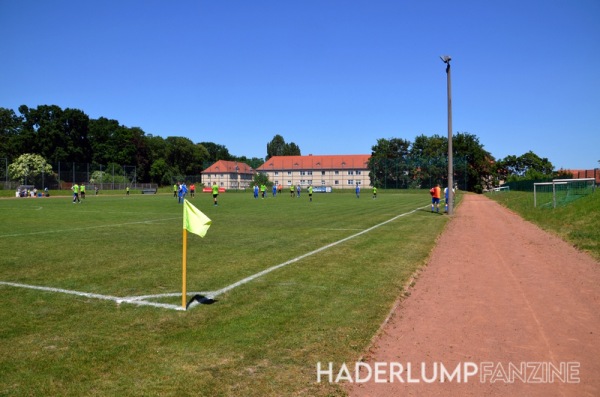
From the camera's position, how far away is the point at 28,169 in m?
78.9

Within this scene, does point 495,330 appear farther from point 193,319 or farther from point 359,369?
point 193,319

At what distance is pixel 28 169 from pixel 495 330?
294 ft

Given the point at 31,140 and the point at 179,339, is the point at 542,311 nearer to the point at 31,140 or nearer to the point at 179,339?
the point at 179,339

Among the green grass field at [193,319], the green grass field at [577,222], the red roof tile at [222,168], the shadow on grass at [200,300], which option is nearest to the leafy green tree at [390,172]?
the red roof tile at [222,168]

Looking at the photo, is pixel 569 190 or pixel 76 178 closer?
pixel 569 190

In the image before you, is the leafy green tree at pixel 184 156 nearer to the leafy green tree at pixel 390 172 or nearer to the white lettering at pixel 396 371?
the leafy green tree at pixel 390 172

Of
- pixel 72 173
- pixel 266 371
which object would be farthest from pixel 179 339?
pixel 72 173

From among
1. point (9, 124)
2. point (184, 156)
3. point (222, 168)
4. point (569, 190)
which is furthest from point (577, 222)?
point (222, 168)

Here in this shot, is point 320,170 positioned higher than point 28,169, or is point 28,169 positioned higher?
point 320,170

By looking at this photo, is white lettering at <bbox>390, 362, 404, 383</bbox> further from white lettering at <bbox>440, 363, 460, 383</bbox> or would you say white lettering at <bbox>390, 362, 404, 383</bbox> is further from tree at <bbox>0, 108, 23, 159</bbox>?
tree at <bbox>0, 108, 23, 159</bbox>

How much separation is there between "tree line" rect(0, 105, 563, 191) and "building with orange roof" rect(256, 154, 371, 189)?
2200 cm

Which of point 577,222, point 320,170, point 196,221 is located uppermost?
point 320,170

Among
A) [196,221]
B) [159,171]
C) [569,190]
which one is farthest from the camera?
[159,171]

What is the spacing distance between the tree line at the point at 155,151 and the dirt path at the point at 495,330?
7972 cm
